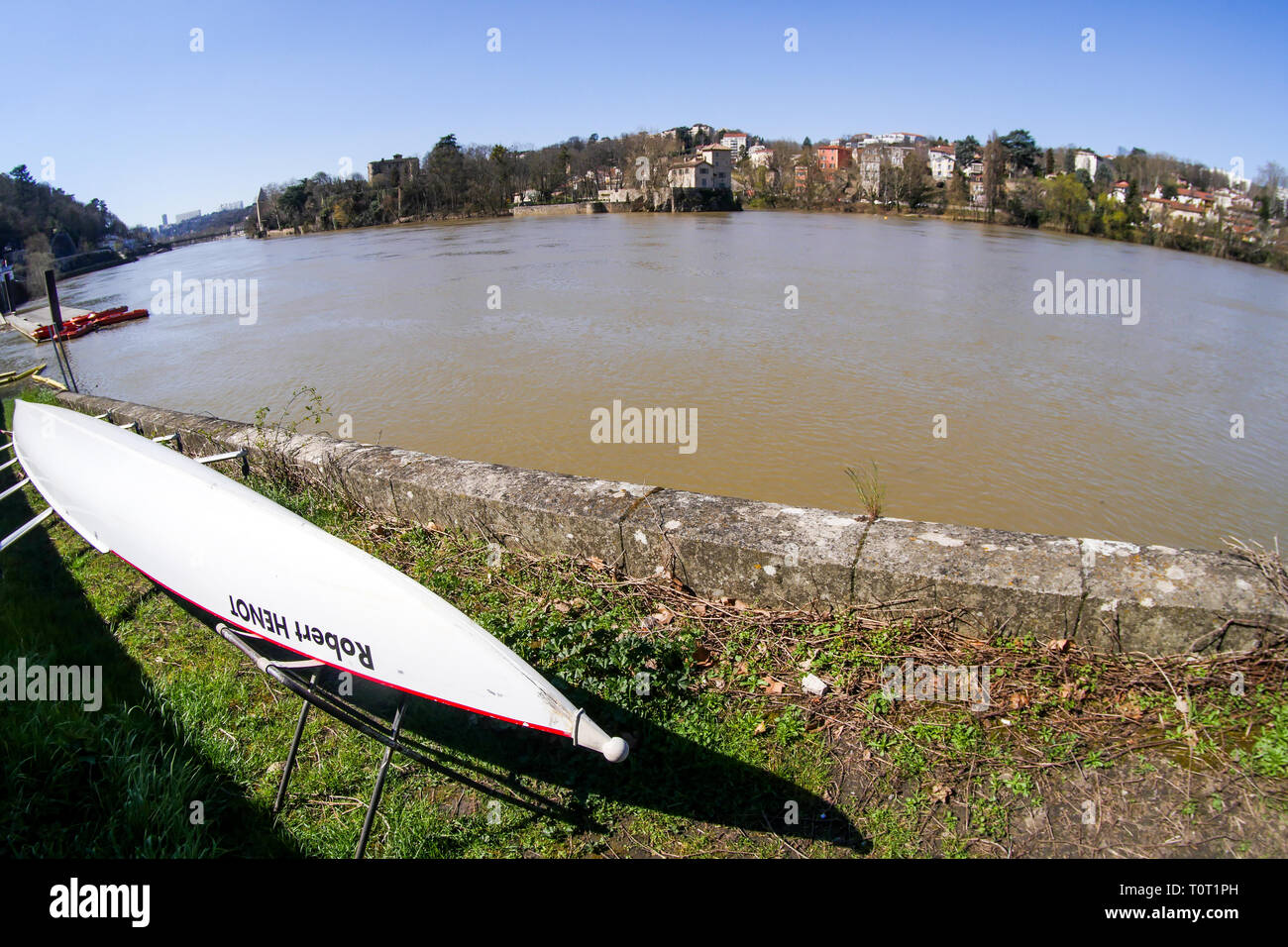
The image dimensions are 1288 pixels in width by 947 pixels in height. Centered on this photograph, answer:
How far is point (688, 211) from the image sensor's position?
74.7 metres

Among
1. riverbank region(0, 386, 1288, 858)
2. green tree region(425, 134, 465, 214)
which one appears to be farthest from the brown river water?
green tree region(425, 134, 465, 214)

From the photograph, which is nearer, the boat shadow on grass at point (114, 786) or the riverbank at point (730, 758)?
the riverbank at point (730, 758)

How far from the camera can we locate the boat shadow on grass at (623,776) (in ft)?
7.66

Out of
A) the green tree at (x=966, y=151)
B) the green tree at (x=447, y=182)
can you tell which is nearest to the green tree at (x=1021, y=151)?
the green tree at (x=966, y=151)

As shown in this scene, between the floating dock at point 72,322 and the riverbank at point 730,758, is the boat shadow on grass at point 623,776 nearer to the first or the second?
the riverbank at point 730,758

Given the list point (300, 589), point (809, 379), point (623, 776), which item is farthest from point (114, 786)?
point (809, 379)

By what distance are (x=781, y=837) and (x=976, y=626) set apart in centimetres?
117

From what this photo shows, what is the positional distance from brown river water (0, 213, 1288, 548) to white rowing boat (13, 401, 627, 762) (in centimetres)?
412

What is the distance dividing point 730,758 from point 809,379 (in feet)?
28.1

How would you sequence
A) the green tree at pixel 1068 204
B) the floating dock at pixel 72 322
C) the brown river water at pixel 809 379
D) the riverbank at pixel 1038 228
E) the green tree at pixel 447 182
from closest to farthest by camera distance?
the brown river water at pixel 809 379
the floating dock at pixel 72 322
the riverbank at pixel 1038 228
the green tree at pixel 1068 204
the green tree at pixel 447 182

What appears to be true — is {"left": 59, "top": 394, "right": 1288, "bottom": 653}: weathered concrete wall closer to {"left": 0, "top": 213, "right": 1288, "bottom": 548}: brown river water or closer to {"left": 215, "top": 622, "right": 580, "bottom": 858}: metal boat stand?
{"left": 215, "top": 622, "right": 580, "bottom": 858}: metal boat stand

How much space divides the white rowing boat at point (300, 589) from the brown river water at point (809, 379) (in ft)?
13.5

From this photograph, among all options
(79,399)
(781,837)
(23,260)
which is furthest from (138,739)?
(23,260)
